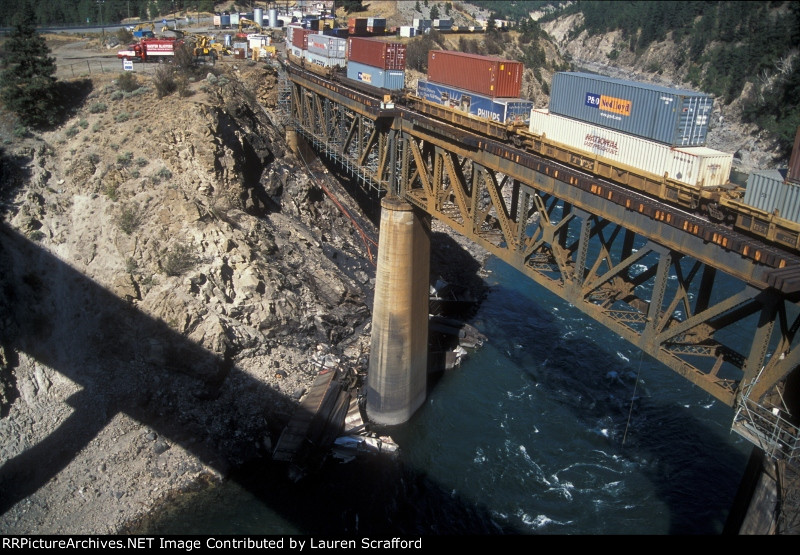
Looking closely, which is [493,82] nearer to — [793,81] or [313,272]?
[313,272]

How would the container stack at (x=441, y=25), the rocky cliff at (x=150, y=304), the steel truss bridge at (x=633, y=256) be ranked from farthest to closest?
1. the container stack at (x=441, y=25)
2. the rocky cliff at (x=150, y=304)
3. the steel truss bridge at (x=633, y=256)

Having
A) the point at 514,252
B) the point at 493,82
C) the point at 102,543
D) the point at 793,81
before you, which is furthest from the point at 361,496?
the point at 793,81

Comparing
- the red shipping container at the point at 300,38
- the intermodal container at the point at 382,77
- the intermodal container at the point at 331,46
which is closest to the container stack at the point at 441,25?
the red shipping container at the point at 300,38

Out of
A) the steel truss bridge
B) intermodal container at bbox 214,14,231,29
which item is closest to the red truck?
the steel truss bridge

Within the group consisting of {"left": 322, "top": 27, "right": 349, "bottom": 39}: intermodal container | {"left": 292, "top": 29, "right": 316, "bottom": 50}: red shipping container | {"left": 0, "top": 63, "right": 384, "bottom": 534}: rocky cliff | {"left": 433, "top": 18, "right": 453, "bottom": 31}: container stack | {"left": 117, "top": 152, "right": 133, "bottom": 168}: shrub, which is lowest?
{"left": 0, "top": 63, "right": 384, "bottom": 534}: rocky cliff

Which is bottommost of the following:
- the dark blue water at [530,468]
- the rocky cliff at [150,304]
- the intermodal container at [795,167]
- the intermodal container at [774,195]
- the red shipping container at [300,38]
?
the dark blue water at [530,468]

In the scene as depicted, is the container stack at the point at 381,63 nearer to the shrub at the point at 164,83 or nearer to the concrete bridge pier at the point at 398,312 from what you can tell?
the concrete bridge pier at the point at 398,312

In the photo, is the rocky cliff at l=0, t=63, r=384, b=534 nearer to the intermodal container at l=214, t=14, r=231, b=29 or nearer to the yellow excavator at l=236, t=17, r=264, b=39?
the yellow excavator at l=236, t=17, r=264, b=39
